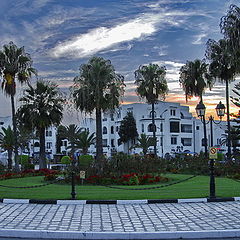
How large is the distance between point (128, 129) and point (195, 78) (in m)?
32.2

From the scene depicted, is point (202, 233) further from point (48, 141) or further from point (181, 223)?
point (48, 141)

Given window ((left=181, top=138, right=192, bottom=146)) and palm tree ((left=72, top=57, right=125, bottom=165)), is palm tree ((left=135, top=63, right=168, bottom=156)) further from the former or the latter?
window ((left=181, top=138, right=192, bottom=146))

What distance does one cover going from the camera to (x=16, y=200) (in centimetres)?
1412

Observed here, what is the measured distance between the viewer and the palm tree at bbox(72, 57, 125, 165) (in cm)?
2712

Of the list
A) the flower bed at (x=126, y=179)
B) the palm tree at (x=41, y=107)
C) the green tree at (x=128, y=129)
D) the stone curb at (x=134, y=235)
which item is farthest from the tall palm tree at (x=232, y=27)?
the green tree at (x=128, y=129)

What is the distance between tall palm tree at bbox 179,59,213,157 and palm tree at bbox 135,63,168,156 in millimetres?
2410

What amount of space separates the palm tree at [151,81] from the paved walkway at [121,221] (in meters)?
35.3

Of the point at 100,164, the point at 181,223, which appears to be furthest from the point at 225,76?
the point at 181,223

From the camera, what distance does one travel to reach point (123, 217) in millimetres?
10641

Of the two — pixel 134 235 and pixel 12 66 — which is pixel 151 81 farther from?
pixel 134 235

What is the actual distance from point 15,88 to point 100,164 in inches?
650

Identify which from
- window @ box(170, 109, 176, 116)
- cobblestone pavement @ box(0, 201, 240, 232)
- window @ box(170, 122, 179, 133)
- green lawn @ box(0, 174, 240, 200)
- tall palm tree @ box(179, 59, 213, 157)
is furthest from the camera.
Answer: window @ box(170, 109, 176, 116)

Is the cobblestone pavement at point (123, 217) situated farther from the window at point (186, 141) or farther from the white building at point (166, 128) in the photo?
the window at point (186, 141)

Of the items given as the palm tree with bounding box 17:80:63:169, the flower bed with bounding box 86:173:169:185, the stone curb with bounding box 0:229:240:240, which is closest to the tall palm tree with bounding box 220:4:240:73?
the flower bed with bounding box 86:173:169:185
